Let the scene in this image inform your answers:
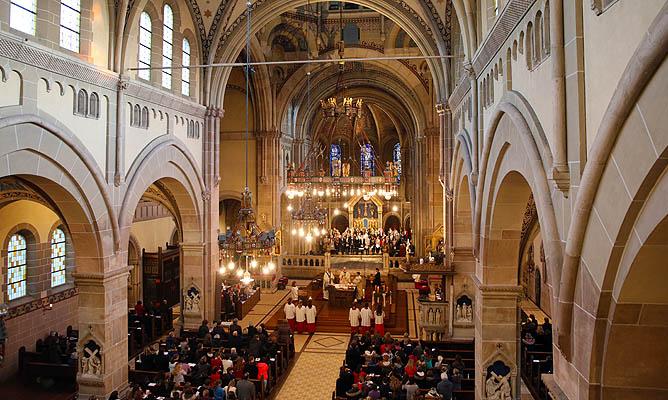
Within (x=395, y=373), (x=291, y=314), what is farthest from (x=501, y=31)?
(x=291, y=314)

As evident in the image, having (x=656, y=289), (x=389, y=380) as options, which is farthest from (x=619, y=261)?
(x=389, y=380)

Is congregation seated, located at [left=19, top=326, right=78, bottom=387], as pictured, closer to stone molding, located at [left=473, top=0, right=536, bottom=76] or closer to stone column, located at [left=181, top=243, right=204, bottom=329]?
stone column, located at [left=181, top=243, right=204, bottom=329]

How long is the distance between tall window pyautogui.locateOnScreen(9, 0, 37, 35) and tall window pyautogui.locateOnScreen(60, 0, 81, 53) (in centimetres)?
86

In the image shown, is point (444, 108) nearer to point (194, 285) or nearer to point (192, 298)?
point (194, 285)

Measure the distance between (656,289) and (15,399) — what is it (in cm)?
1538

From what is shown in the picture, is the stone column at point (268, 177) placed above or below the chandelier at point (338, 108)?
below

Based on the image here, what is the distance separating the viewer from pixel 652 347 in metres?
4.82

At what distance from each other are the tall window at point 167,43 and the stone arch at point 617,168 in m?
14.3

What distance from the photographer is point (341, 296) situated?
22500 mm

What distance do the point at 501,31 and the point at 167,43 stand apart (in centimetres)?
1158

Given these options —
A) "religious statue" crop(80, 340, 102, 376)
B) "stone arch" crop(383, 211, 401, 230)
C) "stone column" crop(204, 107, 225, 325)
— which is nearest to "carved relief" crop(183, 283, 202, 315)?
"stone column" crop(204, 107, 225, 325)

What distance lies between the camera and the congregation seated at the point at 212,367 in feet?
36.8

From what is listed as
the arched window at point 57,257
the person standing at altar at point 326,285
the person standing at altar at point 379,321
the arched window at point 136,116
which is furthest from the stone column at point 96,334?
the person standing at altar at point 326,285

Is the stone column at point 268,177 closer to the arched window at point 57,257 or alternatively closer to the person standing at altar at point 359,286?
the person standing at altar at point 359,286
